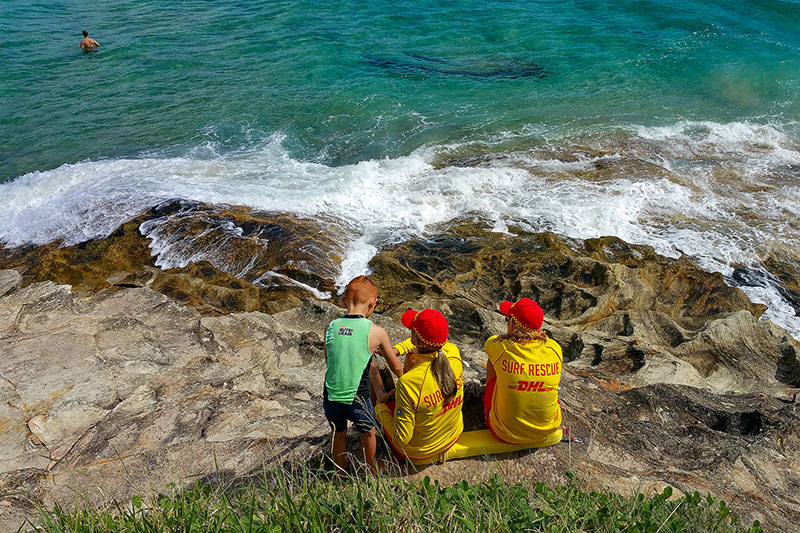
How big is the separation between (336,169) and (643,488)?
9501mm

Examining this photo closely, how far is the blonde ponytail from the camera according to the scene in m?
3.60

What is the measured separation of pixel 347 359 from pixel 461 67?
15.4m

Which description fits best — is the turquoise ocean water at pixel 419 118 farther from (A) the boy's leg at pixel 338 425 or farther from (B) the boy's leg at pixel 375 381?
(A) the boy's leg at pixel 338 425

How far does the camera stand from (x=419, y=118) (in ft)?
48.0

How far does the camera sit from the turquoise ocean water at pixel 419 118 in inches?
389

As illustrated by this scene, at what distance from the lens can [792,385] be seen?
18.3ft

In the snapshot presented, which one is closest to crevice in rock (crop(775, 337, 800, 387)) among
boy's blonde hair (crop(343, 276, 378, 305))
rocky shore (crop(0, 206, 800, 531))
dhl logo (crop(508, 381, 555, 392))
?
rocky shore (crop(0, 206, 800, 531))

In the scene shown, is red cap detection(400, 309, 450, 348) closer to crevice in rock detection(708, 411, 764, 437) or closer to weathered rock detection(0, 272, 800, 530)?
weathered rock detection(0, 272, 800, 530)

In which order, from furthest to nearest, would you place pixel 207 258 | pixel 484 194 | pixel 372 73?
pixel 372 73 < pixel 484 194 < pixel 207 258

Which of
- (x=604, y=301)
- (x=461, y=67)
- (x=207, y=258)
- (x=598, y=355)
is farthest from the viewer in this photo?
(x=461, y=67)

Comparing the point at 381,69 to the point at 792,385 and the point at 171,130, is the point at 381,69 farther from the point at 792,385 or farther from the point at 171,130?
the point at 792,385

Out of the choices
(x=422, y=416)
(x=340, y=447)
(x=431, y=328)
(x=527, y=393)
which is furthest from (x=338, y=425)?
(x=527, y=393)

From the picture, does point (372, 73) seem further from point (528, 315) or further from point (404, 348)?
point (528, 315)

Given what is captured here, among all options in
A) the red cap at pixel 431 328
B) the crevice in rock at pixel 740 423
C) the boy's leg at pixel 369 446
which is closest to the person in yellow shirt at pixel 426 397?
the red cap at pixel 431 328
